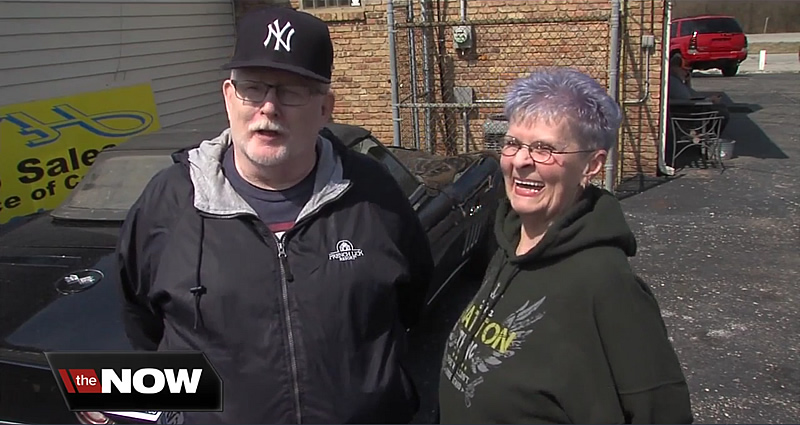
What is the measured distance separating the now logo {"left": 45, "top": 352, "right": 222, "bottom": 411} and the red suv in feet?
71.4

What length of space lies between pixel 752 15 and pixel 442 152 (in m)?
31.7

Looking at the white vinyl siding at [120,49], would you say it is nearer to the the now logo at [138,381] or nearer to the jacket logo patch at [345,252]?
the the now logo at [138,381]

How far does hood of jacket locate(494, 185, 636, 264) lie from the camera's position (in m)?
1.56

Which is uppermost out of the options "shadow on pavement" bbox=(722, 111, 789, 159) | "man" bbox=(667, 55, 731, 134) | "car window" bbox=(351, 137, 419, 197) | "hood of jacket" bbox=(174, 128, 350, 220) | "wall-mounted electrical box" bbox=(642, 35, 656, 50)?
"wall-mounted electrical box" bbox=(642, 35, 656, 50)

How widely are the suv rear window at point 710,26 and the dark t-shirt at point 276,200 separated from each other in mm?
22491

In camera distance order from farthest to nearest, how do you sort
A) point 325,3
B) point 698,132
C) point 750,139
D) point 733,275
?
point 750,139 < point 325,3 < point 698,132 < point 733,275

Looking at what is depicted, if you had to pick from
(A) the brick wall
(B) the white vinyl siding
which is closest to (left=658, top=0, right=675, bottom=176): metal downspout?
(A) the brick wall

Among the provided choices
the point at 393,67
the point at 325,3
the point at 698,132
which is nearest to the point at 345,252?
the point at 393,67

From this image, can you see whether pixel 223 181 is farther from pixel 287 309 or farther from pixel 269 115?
pixel 287 309

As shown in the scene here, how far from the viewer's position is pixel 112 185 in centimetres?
417

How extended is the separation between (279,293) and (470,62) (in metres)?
7.58

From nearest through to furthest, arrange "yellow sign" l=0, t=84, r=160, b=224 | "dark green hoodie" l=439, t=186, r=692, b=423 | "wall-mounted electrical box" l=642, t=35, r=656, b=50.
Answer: "dark green hoodie" l=439, t=186, r=692, b=423 → "yellow sign" l=0, t=84, r=160, b=224 → "wall-mounted electrical box" l=642, t=35, r=656, b=50

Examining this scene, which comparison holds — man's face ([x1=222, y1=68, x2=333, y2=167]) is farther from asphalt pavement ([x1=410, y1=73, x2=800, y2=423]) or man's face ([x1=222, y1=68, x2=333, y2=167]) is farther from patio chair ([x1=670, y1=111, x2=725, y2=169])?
patio chair ([x1=670, y1=111, x2=725, y2=169])

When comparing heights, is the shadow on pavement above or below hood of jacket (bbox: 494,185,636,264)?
below
